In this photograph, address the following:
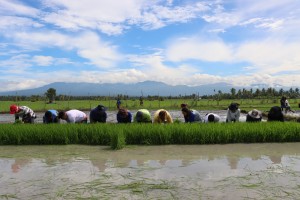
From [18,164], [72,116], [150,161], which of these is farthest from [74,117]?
[150,161]

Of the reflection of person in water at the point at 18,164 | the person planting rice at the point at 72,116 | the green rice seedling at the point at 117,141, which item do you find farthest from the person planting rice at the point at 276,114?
the reflection of person in water at the point at 18,164

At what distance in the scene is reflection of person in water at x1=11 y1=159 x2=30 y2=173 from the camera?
555cm

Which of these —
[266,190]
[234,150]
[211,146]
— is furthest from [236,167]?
[211,146]

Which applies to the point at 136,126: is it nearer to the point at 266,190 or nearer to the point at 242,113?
the point at 266,190

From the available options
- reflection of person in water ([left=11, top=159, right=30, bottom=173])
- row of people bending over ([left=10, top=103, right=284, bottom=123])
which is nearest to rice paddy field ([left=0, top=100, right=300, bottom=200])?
reflection of person in water ([left=11, top=159, right=30, bottom=173])

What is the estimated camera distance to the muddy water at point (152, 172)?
410cm

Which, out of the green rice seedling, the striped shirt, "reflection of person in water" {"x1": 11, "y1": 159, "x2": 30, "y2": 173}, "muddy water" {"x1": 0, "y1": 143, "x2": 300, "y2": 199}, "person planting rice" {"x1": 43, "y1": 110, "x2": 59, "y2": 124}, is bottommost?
"reflection of person in water" {"x1": 11, "y1": 159, "x2": 30, "y2": 173}

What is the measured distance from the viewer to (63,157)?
6562 millimetres

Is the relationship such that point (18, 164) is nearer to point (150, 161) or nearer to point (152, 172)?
point (150, 161)

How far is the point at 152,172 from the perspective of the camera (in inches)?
204

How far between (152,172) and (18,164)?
2.45 meters

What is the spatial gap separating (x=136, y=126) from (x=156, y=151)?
4.78 feet

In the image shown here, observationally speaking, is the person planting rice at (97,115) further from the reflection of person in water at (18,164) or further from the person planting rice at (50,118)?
the reflection of person in water at (18,164)

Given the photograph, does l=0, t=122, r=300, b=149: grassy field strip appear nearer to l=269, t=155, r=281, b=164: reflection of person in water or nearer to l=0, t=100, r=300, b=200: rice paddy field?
l=0, t=100, r=300, b=200: rice paddy field
